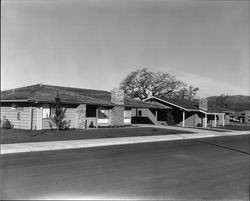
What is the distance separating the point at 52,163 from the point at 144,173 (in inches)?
124

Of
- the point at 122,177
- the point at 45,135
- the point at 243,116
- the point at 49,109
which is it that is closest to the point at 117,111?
the point at 49,109

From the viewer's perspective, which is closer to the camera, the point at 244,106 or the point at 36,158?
the point at 36,158

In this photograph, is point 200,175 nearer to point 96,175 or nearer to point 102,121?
point 96,175

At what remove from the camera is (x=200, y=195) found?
7.01m

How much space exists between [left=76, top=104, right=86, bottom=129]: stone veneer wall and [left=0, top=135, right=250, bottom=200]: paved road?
49.8 feet

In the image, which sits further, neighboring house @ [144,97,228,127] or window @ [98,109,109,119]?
neighboring house @ [144,97,228,127]

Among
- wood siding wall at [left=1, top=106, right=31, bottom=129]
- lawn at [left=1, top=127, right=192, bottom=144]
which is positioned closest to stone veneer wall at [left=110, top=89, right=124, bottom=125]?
lawn at [left=1, top=127, right=192, bottom=144]

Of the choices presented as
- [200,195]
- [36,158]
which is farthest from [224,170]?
[36,158]

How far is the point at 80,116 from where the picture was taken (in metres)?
27.8

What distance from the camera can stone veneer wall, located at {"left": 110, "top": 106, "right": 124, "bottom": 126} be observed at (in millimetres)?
31737

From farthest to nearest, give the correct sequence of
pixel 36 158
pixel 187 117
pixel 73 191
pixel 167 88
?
pixel 167 88, pixel 187 117, pixel 36 158, pixel 73 191

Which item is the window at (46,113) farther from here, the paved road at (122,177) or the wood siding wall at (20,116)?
the paved road at (122,177)

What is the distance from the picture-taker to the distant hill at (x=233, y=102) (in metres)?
94.4

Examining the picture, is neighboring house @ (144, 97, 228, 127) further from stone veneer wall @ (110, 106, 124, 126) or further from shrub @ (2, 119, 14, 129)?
shrub @ (2, 119, 14, 129)
